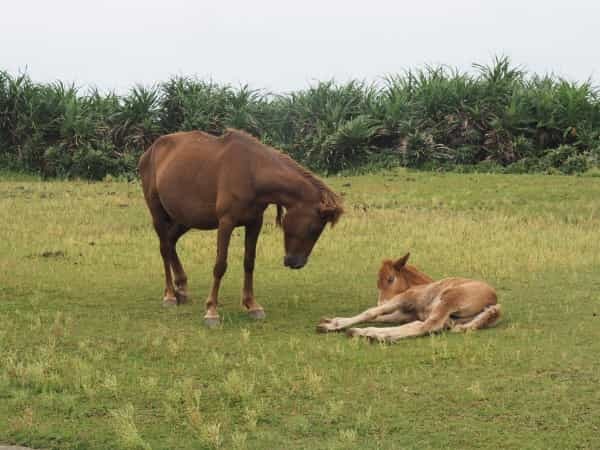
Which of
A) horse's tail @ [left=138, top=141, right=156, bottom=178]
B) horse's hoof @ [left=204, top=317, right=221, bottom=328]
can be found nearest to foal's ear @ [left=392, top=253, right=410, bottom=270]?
horse's hoof @ [left=204, top=317, right=221, bottom=328]

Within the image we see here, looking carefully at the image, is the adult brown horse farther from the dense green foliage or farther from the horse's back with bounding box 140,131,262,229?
the dense green foliage

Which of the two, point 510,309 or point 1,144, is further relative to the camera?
point 1,144

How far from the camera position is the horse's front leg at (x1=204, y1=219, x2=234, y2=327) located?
34.2 feet

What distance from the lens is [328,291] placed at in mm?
12477

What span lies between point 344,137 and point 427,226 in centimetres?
1094

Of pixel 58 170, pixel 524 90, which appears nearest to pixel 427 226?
pixel 524 90

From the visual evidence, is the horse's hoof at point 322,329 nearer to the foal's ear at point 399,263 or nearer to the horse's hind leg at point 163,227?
the foal's ear at point 399,263

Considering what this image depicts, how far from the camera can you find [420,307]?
10.1m

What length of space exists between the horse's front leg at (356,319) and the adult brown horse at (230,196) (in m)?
0.77

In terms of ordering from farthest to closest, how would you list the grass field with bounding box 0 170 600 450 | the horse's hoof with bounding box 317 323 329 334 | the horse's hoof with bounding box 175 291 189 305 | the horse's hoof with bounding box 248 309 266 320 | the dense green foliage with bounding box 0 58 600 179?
1. the dense green foliage with bounding box 0 58 600 179
2. the horse's hoof with bounding box 175 291 189 305
3. the horse's hoof with bounding box 248 309 266 320
4. the horse's hoof with bounding box 317 323 329 334
5. the grass field with bounding box 0 170 600 450

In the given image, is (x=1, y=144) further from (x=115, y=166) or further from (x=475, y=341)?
(x=475, y=341)

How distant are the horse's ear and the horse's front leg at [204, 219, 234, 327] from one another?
3.37ft

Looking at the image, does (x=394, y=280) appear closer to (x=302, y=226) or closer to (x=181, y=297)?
(x=302, y=226)

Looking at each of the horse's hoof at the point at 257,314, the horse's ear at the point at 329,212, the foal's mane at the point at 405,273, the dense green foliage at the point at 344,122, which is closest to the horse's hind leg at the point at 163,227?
the horse's hoof at the point at 257,314
